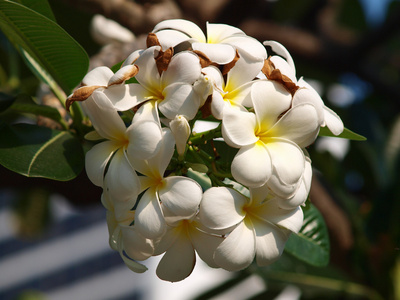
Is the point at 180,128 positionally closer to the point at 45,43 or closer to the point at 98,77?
the point at 98,77

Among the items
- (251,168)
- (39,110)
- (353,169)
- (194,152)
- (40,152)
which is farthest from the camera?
(353,169)

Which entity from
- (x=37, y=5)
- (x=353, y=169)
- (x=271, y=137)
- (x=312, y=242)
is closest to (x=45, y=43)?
(x=37, y=5)

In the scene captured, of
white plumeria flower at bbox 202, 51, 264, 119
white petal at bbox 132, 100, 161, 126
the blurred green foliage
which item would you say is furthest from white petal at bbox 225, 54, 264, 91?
the blurred green foliage

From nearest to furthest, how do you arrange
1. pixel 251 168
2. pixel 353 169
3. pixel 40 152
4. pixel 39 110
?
pixel 251 168 → pixel 40 152 → pixel 39 110 → pixel 353 169

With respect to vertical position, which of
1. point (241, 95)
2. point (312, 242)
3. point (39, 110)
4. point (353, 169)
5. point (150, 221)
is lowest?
point (353, 169)

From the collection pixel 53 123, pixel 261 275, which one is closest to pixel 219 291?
pixel 261 275

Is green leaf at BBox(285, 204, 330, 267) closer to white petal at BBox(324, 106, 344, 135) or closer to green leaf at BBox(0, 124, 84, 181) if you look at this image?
white petal at BBox(324, 106, 344, 135)
